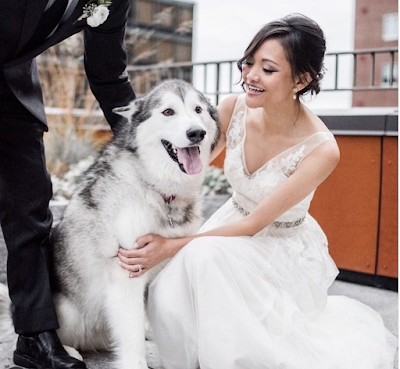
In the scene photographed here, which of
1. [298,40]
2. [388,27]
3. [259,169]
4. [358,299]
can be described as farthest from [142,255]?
[388,27]

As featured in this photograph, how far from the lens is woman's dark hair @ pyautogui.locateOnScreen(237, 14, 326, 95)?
1.91m

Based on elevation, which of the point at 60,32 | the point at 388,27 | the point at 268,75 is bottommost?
the point at 268,75

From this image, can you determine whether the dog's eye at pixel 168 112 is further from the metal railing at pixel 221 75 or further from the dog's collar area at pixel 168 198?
the metal railing at pixel 221 75

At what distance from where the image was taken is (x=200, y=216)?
1.97m

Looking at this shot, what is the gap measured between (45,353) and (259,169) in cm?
100

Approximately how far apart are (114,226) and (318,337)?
2.56 feet

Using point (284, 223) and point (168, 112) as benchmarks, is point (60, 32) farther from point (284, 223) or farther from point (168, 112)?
point (284, 223)

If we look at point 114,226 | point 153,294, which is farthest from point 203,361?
point 114,226

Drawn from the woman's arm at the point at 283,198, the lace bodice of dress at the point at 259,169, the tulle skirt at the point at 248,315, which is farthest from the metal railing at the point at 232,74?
the tulle skirt at the point at 248,315

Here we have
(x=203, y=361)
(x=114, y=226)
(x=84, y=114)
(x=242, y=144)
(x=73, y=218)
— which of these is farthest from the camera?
(x=84, y=114)

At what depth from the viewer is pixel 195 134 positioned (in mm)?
1681

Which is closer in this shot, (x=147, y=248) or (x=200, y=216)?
(x=147, y=248)

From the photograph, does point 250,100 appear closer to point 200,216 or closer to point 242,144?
point 242,144

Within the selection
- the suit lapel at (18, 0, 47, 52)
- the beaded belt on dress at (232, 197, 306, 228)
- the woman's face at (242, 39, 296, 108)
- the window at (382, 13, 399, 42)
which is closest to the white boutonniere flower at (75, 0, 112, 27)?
the suit lapel at (18, 0, 47, 52)
